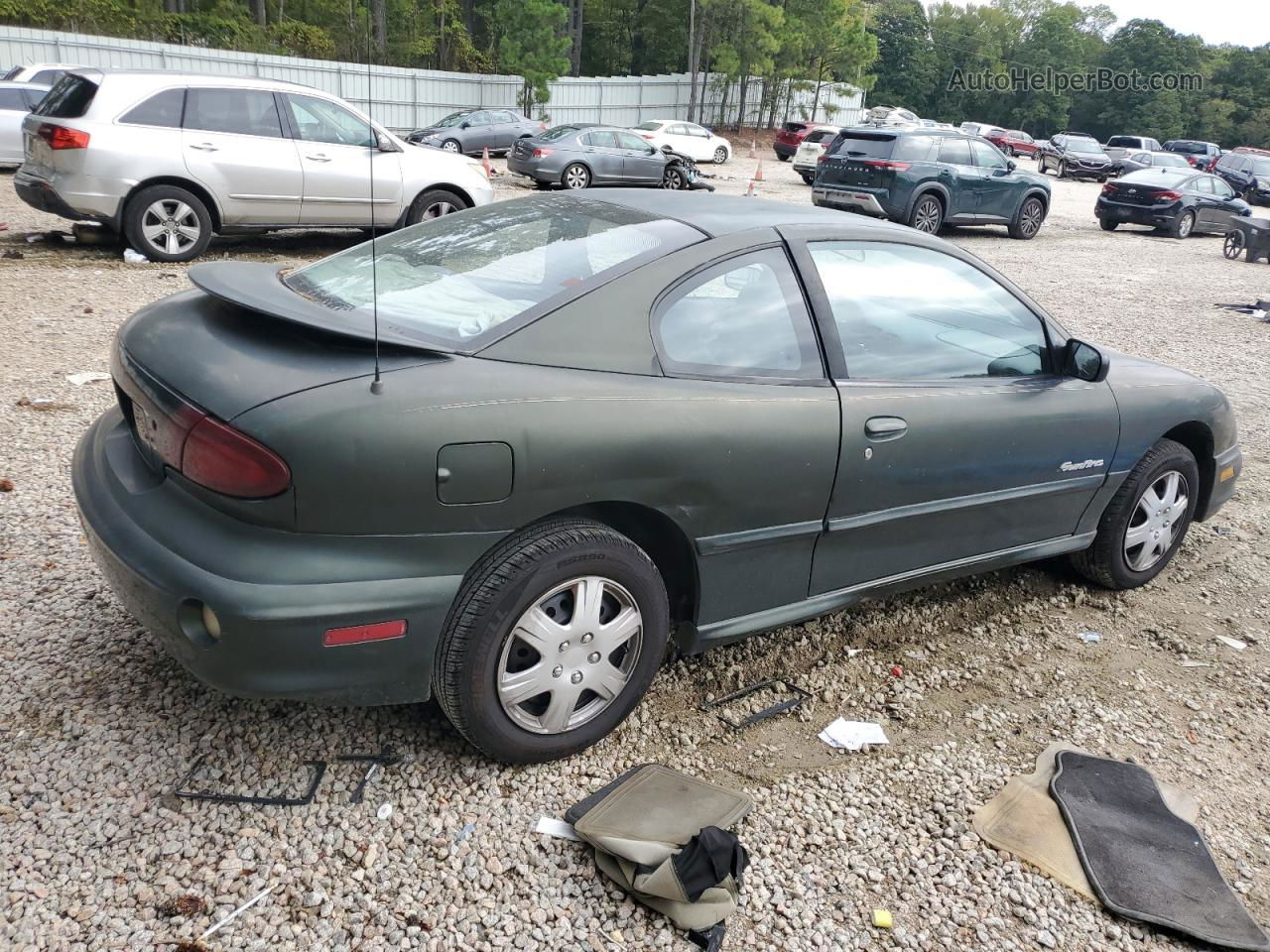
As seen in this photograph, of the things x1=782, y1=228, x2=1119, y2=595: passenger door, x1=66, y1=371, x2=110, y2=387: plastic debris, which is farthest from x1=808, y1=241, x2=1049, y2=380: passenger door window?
x1=66, y1=371, x2=110, y2=387: plastic debris

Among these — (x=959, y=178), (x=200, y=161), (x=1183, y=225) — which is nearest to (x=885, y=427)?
(x=200, y=161)

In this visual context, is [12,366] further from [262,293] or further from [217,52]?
[217,52]

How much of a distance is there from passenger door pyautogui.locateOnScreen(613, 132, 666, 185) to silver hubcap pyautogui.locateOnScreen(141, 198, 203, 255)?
1224 cm

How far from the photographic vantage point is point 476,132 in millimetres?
27047

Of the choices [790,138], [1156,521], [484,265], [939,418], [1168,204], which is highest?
[790,138]

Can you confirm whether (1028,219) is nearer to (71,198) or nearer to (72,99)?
(72,99)

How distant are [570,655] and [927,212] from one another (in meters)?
15.6

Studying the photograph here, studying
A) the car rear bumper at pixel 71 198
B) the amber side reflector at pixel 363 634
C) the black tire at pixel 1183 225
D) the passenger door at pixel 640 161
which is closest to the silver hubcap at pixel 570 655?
the amber side reflector at pixel 363 634

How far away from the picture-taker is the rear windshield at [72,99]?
8.84 meters

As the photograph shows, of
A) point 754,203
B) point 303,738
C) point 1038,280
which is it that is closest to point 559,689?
point 303,738

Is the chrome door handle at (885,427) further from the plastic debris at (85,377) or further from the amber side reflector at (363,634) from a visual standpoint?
the plastic debris at (85,377)

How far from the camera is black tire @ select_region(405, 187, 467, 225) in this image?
10781 mm

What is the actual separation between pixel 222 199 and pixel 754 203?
24.4 ft

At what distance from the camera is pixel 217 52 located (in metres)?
33.7
